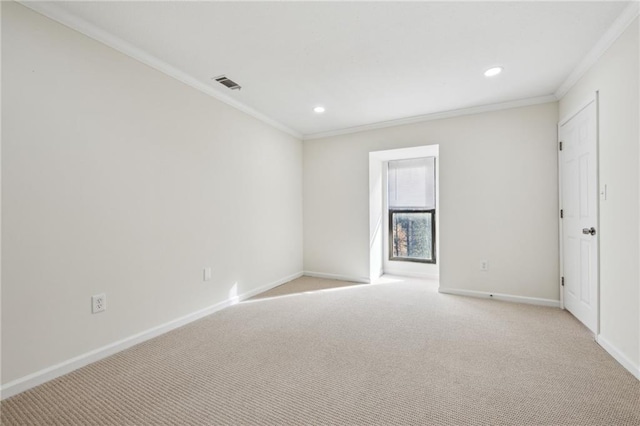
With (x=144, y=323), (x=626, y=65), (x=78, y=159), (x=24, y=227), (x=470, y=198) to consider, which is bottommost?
(x=144, y=323)

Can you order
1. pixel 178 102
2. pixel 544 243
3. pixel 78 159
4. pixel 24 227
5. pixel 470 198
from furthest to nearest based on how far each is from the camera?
pixel 470 198, pixel 544 243, pixel 178 102, pixel 78 159, pixel 24 227

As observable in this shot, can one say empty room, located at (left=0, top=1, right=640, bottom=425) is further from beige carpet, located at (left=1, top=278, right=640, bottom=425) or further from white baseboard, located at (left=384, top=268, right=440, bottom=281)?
white baseboard, located at (left=384, top=268, right=440, bottom=281)

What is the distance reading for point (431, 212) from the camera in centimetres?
464

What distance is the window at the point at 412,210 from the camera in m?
4.66

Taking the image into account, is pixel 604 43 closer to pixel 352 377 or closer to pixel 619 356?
pixel 619 356

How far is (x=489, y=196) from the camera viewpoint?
137 inches

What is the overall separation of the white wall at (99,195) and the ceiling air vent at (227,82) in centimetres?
26

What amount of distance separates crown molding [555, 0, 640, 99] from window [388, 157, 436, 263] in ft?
6.69

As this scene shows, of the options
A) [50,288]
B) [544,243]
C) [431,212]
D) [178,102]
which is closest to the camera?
[50,288]

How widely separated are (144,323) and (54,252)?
907 mm

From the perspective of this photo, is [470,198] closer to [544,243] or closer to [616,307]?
[544,243]

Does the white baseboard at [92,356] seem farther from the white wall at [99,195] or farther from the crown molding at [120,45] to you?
the crown molding at [120,45]

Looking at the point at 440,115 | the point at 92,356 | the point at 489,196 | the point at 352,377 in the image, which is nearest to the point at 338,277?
the point at 489,196

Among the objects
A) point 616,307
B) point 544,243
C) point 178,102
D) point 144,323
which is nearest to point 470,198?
point 544,243
